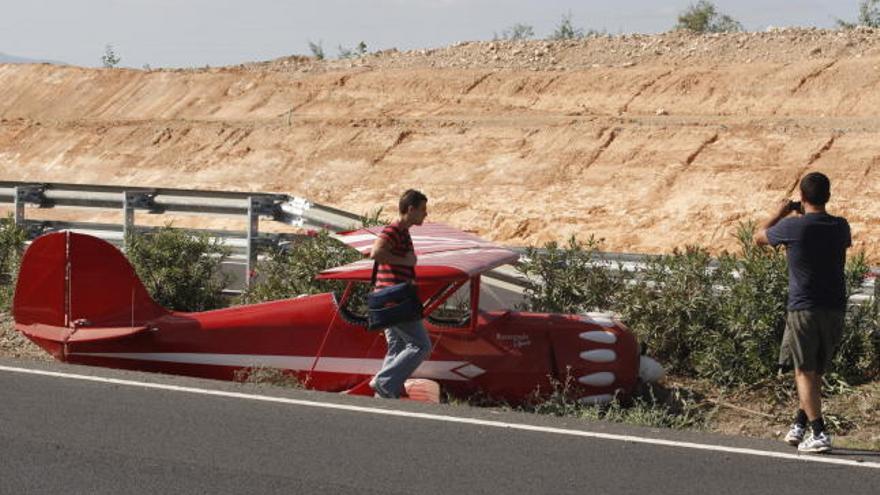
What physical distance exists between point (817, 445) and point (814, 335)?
2.13 feet

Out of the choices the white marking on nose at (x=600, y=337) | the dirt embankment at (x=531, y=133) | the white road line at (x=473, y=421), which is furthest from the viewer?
the dirt embankment at (x=531, y=133)

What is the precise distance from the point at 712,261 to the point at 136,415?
17.4 feet

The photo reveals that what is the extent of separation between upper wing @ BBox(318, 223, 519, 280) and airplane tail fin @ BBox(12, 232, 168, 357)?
155cm

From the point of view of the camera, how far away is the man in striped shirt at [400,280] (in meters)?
8.82

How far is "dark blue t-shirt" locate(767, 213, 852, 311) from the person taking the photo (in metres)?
7.64

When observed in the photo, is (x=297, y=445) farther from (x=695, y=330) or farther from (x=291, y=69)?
(x=291, y=69)

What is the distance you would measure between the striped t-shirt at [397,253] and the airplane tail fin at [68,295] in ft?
6.71

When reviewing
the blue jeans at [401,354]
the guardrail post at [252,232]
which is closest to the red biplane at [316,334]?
the blue jeans at [401,354]

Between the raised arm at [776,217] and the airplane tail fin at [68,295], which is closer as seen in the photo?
the raised arm at [776,217]

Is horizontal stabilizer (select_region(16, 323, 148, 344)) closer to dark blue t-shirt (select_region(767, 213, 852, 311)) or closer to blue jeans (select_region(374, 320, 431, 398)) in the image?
blue jeans (select_region(374, 320, 431, 398))

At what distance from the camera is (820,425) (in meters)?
7.54

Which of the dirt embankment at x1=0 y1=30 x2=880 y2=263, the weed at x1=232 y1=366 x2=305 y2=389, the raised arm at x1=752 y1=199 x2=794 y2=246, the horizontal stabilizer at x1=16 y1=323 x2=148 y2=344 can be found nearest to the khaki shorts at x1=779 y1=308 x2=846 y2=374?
the raised arm at x1=752 y1=199 x2=794 y2=246

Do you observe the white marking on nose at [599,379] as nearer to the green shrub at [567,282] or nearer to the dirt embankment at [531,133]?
the green shrub at [567,282]

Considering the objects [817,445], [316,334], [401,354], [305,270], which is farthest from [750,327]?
[305,270]
